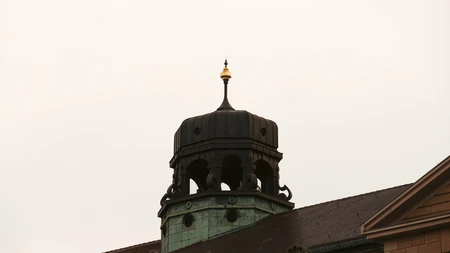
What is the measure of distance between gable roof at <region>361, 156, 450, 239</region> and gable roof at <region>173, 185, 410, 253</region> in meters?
11.1

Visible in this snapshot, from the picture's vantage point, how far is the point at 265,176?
75.4m

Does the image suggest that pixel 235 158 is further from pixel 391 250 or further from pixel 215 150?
pixel 391 250

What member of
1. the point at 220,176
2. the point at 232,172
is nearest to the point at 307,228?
the point at 220,176

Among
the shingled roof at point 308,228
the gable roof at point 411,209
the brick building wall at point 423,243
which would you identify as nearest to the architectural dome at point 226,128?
the shingled roof at point 308,228

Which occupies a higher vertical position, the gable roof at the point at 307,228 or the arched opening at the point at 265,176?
the arched opening at the point at 265,176

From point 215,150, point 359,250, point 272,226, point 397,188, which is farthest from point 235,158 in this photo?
point 359,250

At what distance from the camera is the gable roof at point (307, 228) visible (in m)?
61.2

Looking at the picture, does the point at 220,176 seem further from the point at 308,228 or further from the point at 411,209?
the point at 411,209

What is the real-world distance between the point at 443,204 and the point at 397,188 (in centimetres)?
1754

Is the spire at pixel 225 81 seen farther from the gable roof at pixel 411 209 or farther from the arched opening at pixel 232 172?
the gable roof at pixel 411 209

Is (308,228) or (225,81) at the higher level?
(225,81)

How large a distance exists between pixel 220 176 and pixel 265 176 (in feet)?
9.84

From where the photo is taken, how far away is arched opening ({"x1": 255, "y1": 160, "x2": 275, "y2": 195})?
2943 inches

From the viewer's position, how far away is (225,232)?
71.1m
